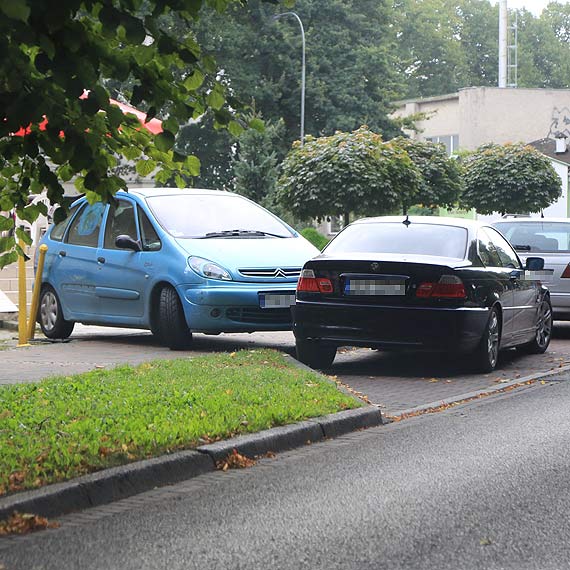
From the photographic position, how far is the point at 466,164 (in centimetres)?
4672

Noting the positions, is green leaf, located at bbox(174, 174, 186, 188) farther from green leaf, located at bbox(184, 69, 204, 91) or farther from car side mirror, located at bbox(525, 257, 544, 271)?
car side mirror, located at bbox(525, 257, 544, 271)

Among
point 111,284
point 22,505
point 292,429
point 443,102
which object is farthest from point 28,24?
point 443,102

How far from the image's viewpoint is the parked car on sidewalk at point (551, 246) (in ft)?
54.5

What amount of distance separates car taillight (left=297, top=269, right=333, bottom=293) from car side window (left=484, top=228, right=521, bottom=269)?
226 cm

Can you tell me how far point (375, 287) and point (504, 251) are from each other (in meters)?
2.55

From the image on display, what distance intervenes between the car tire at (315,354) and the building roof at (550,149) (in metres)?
57.0

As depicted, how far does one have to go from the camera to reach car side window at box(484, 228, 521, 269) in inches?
527

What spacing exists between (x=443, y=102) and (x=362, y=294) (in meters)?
65.8

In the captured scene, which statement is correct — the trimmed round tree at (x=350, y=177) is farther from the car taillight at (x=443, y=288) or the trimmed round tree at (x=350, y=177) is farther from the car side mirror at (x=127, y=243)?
the car taillight at (x=443, y=288)

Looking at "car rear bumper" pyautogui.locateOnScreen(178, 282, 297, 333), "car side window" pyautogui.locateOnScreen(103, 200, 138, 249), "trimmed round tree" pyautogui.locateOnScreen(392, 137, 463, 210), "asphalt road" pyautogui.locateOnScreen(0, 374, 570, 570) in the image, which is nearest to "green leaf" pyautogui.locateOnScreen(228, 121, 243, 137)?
"asphalt road" pyautogui.locateOnScreen(0, 374, 570, 570)

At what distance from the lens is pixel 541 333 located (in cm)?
1466

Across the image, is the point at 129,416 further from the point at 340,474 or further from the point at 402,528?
the point at 402,528

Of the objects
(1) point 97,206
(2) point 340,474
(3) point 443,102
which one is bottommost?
(2) point 340,474

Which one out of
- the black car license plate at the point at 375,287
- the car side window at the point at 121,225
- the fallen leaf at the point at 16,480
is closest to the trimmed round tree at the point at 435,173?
the car side window at the point at 121,225
